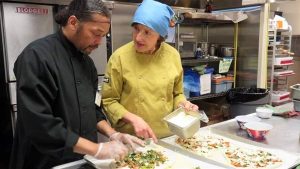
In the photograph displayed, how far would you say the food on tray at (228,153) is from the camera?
1296 mm

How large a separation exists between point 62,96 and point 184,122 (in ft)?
2.03

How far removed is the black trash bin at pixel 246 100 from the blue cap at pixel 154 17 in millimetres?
1854

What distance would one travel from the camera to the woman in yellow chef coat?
1.52 m

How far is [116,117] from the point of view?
1502mm

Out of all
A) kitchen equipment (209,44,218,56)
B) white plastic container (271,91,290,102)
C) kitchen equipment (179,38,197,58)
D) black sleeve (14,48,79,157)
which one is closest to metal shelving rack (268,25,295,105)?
white plastic container (271,91,290,102)

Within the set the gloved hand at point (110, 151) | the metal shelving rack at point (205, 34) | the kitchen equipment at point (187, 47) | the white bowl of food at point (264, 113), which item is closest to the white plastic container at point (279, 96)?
the metal shelving rack at point (205, 34)

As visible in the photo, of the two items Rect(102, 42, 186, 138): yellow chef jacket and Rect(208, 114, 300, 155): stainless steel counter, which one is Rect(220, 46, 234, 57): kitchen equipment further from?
Rect(102, 42, 186, 138): yellow chef jacket

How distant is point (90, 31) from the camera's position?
1.21m

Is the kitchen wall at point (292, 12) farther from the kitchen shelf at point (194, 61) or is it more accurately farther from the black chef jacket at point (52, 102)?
the black chef jacket at point (52, 102)

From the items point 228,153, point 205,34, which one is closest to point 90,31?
point 228,153

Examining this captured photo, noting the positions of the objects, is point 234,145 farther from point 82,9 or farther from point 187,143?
point 82,9

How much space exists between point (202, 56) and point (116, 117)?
2.29 metres

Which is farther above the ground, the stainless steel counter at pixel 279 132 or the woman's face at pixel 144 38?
the woman's face at pixel 144 38

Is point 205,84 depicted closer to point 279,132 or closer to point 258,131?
point 279,132
